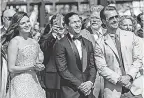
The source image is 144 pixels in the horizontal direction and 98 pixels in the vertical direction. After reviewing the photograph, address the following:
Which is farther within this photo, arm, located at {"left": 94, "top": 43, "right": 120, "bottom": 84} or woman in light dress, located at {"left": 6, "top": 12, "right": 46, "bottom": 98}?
woman in light dress, located at {"left": 6, "top": 12, "right": 46, "bottom": 98}

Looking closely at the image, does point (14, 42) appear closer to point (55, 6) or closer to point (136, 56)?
point (136, 56)

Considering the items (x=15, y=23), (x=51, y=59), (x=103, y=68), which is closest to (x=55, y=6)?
(x=51, y=59)

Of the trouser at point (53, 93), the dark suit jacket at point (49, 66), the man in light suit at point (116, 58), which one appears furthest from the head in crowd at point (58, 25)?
the man in light suit at point (116, 58)

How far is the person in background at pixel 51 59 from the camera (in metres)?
6.14

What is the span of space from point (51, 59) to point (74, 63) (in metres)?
1.44

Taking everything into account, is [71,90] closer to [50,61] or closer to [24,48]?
[24,48]

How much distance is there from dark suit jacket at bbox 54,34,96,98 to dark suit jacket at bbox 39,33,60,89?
1233 millimetres

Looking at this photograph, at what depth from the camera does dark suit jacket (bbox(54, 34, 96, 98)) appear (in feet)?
15.7

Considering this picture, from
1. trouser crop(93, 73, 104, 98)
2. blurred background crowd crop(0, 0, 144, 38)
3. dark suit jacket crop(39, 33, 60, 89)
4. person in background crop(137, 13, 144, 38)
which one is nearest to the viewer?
trouser crop(93, 73, 104, 98)

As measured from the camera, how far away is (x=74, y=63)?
15.9 ft

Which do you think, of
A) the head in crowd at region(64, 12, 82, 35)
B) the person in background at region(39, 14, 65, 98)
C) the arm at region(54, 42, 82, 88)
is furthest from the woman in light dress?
the person in background at region(39, 14, 65, 98)

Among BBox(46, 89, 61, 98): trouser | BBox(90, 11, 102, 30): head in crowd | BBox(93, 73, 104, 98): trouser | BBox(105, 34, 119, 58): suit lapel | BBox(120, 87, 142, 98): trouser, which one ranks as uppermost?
BBox(90, 11, 102, 30): head in crowd

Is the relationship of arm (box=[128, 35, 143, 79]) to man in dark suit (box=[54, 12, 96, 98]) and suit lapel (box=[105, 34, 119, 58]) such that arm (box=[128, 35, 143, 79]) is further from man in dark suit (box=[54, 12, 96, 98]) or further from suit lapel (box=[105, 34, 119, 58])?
man in dark suit (box=[54, 12, 96, 98])

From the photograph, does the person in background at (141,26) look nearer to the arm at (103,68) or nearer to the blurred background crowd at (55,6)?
the arm at (103,68)
